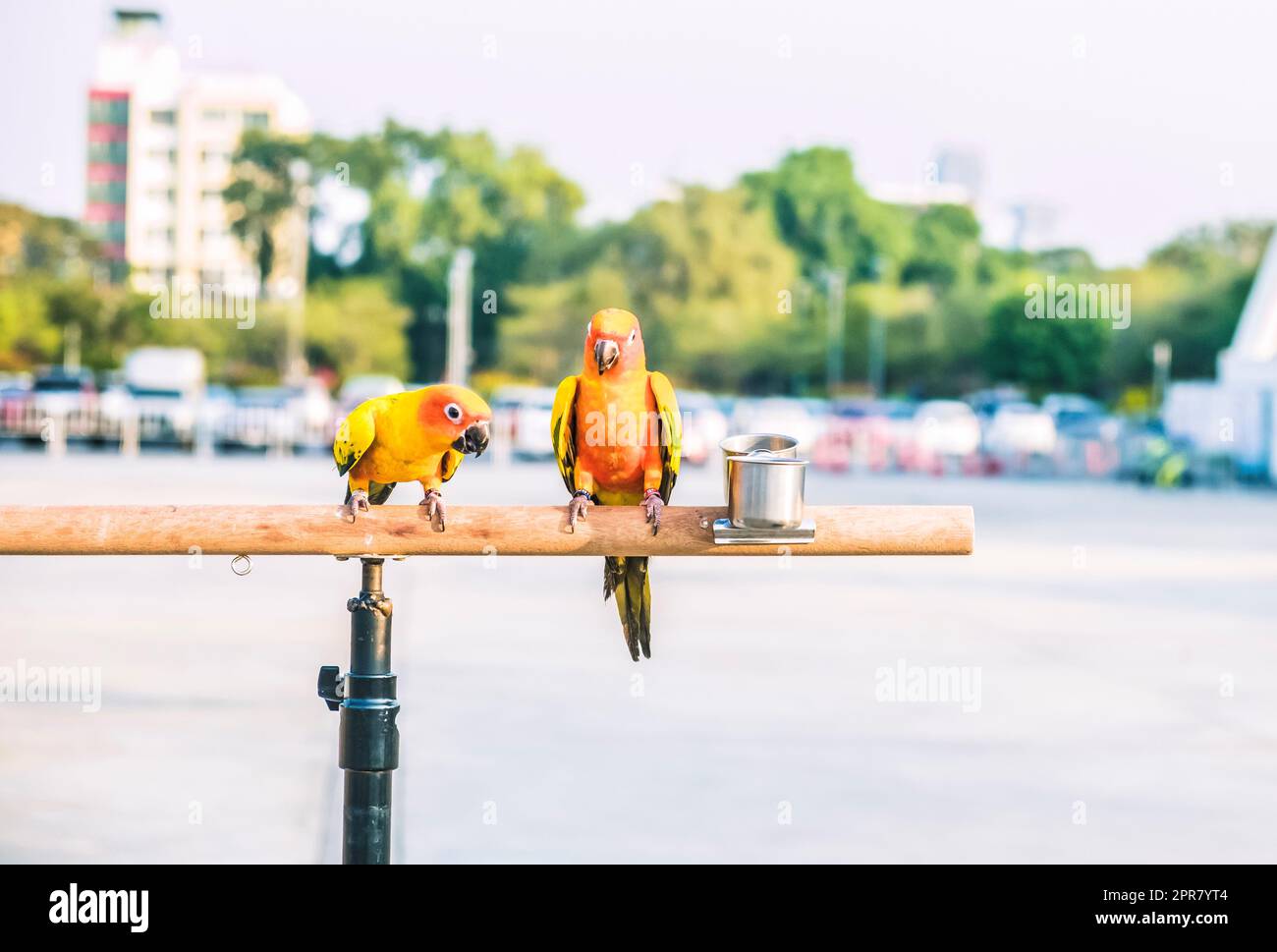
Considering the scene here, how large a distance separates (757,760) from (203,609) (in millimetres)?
5434

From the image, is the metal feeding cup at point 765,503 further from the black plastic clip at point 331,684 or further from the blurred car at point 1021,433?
the blurred car at point 1021,433

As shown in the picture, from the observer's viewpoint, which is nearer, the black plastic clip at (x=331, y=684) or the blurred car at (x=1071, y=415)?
the black plastic clip at (x=331, y=684)

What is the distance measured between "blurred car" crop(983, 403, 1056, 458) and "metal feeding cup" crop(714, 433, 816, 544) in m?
29.1

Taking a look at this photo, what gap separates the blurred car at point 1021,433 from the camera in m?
33.2

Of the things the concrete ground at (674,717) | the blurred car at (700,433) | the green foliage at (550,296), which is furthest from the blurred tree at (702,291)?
the concrete ground at (674,717)

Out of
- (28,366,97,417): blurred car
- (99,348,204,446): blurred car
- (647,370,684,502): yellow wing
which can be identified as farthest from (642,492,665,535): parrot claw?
(28,366,97,417): blurred car

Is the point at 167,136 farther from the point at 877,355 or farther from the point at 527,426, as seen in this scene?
the point at 527,426

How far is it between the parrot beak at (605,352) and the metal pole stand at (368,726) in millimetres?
782

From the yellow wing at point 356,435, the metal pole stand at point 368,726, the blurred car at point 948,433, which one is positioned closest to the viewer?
the metal pole stand at point 368,726

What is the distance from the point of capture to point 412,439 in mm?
4402

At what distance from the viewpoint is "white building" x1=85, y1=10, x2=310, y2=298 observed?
92000mm

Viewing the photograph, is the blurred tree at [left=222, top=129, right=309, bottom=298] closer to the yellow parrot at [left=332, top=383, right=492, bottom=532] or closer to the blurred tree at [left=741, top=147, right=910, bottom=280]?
the blurred tree at [left=741, top=147, right=910, bottom=280]

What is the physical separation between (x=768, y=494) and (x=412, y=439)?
96 cm

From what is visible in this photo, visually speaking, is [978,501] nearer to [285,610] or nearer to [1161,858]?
[285,610]
